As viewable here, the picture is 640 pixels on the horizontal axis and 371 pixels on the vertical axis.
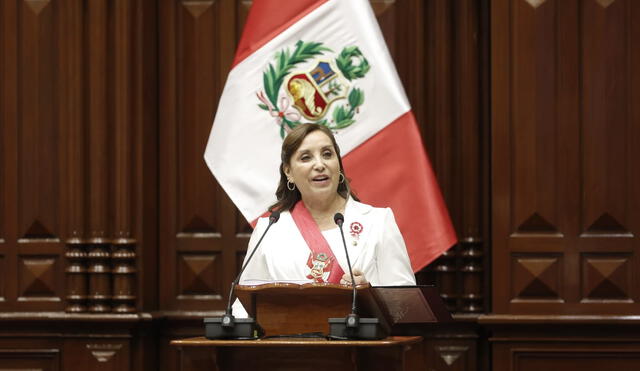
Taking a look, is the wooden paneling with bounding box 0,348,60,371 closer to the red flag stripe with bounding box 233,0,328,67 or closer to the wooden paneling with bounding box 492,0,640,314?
the red flag stripe with bounding box 233,0,328,67

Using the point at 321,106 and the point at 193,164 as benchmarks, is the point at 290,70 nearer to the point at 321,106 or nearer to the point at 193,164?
the point at 321,106

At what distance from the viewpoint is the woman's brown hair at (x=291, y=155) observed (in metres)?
4.39

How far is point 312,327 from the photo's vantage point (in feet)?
11.9

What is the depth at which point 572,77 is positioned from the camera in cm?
511

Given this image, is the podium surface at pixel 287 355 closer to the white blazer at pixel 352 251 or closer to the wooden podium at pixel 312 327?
the wooden podium at pixel 312 327

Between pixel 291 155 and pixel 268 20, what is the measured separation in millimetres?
1099

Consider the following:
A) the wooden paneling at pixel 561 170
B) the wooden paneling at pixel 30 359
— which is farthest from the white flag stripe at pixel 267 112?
the wooden paneling at pixel 30 359

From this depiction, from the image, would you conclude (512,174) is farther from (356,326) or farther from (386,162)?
(356,326)

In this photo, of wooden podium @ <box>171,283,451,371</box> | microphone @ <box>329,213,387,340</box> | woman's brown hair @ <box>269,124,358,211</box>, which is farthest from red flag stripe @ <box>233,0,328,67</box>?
microphone @ <box>329,213,387,340</box>

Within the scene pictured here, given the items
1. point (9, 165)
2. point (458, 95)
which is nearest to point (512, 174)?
point (458, 95)

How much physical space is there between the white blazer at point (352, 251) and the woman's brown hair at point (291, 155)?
0.29ft

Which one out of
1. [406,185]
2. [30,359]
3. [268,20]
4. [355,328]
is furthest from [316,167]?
[30,359]

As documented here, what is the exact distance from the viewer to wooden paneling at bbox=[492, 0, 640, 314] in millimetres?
5082

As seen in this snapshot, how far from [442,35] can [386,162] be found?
0.76 meters
